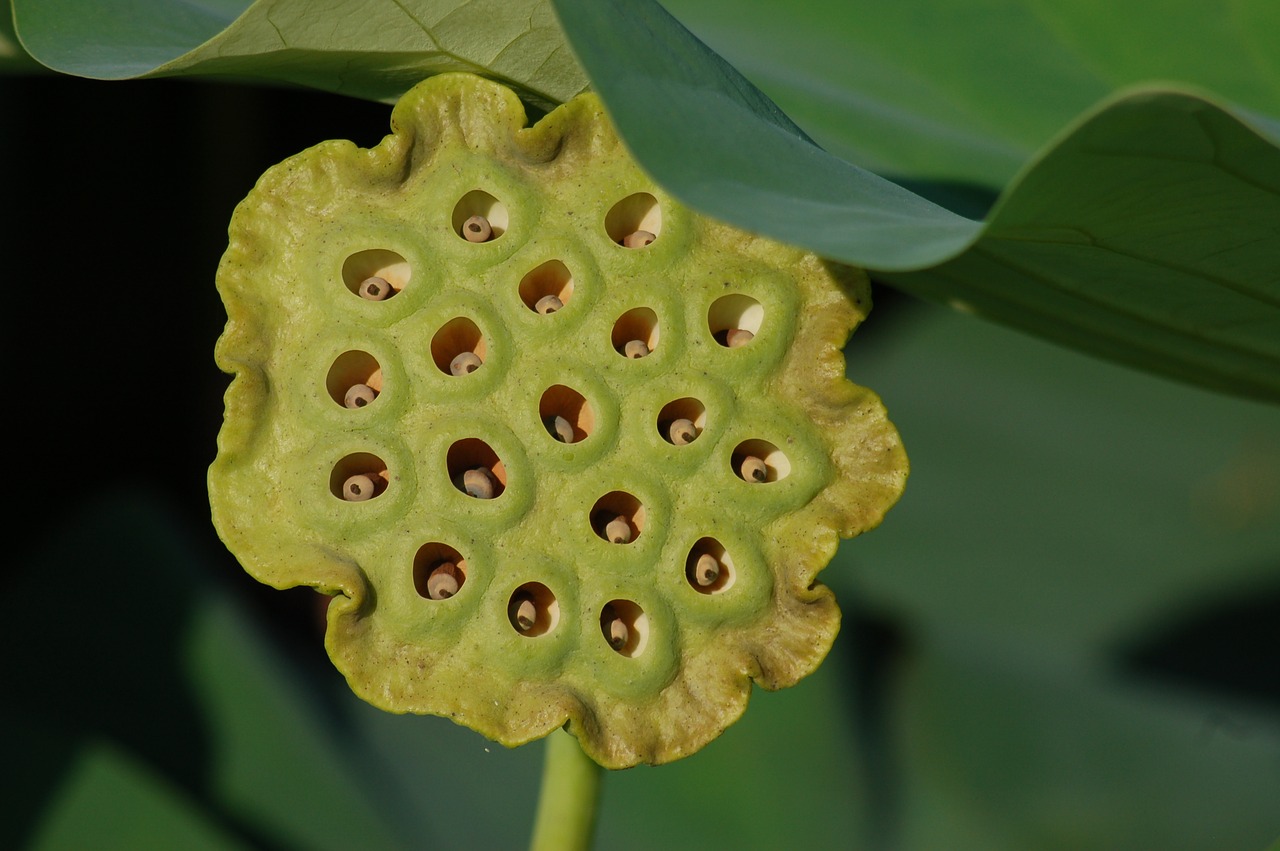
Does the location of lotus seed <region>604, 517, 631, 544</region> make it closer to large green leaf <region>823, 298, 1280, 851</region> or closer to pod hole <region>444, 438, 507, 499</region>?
pod hole <region>444, 438, 507, 499</region>

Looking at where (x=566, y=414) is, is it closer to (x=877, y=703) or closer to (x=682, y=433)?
(x=682, y=433)

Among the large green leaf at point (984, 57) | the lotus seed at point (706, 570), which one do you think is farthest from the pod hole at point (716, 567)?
the large green leaf at point (984, 57)

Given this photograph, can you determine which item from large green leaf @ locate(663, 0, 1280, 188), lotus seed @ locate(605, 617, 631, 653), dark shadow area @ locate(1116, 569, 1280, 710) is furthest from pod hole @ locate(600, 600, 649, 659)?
dark shadow area @ locate(1116, 569, 1280, 710)

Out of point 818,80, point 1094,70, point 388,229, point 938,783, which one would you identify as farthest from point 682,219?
point 938,783

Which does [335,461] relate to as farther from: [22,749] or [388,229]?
[22,749]

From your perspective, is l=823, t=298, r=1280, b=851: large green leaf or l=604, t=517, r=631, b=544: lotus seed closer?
l=604, t=517, r=631, b=544: lotus seed
